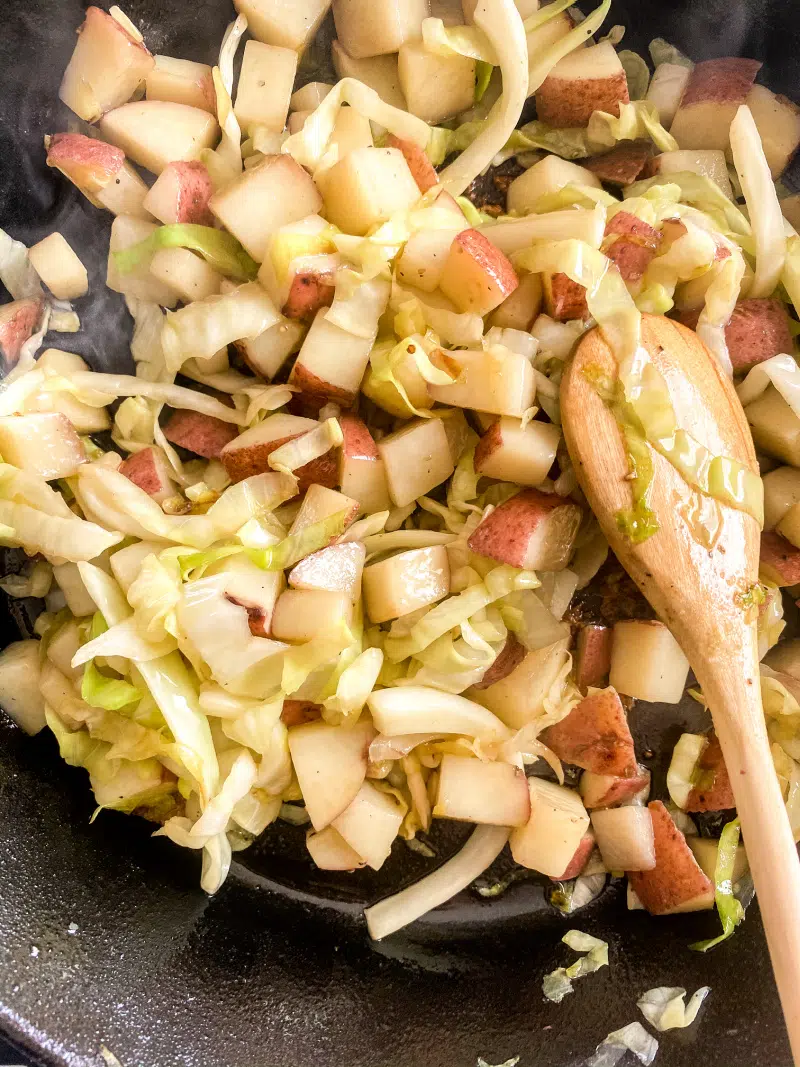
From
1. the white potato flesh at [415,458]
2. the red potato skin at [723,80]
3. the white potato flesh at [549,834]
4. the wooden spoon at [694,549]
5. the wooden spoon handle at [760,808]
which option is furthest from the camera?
the red potato skin at [723,80]

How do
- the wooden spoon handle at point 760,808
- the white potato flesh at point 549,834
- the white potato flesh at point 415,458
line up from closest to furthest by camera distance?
the wooden spoon handle at point 760,808
the white potato flesh at point 415,458
the white potato flesh at point 549,834

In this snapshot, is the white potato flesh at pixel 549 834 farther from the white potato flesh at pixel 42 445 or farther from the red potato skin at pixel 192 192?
the red potato skin at pixel 192 192

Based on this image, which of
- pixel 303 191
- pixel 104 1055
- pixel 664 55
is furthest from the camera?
pixel 664 55

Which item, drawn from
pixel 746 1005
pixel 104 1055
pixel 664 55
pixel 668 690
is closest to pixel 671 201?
pixel 664 55

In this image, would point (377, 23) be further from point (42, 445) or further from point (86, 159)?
point (42, 445)

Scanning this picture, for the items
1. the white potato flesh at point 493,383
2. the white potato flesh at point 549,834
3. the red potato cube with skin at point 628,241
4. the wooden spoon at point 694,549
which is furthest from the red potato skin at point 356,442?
the white potato flesh at point 549,834

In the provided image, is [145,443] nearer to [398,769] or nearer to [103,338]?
[103,338]

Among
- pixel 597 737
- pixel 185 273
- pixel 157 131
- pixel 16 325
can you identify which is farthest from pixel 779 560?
pixel 16 325
